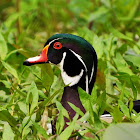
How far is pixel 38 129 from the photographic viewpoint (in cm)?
188

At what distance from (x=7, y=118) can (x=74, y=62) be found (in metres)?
0.44

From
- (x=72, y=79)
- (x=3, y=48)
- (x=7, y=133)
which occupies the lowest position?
(x=7, y=133)

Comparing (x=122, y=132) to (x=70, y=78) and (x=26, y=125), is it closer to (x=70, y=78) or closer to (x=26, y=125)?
(x=26, y=125)

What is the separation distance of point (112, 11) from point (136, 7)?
50 centimetres

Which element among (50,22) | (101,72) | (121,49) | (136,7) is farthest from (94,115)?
(50,22)

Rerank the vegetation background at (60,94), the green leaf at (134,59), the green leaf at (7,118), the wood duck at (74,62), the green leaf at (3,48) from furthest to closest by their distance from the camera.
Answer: the green leaf at (3,48), the green leaf at (134,59), the wood duck at (74,62), the green leaf at (7,118), the vegetation background at (60,94)

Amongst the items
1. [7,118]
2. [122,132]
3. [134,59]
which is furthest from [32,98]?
[134,59]

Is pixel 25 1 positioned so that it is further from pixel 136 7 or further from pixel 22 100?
pixel 22 100

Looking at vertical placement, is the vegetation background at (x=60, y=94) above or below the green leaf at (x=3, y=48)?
below

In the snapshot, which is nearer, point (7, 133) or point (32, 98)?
point (7, 133)

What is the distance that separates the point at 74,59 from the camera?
7.63ft

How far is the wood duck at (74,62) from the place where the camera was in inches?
90.3

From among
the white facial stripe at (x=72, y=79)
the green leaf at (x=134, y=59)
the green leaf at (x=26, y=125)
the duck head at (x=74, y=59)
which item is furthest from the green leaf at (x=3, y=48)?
the green leaf at (x=26, y=125)

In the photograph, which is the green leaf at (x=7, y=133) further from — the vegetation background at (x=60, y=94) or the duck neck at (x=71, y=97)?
the duck neck at (x=71, y=97)
